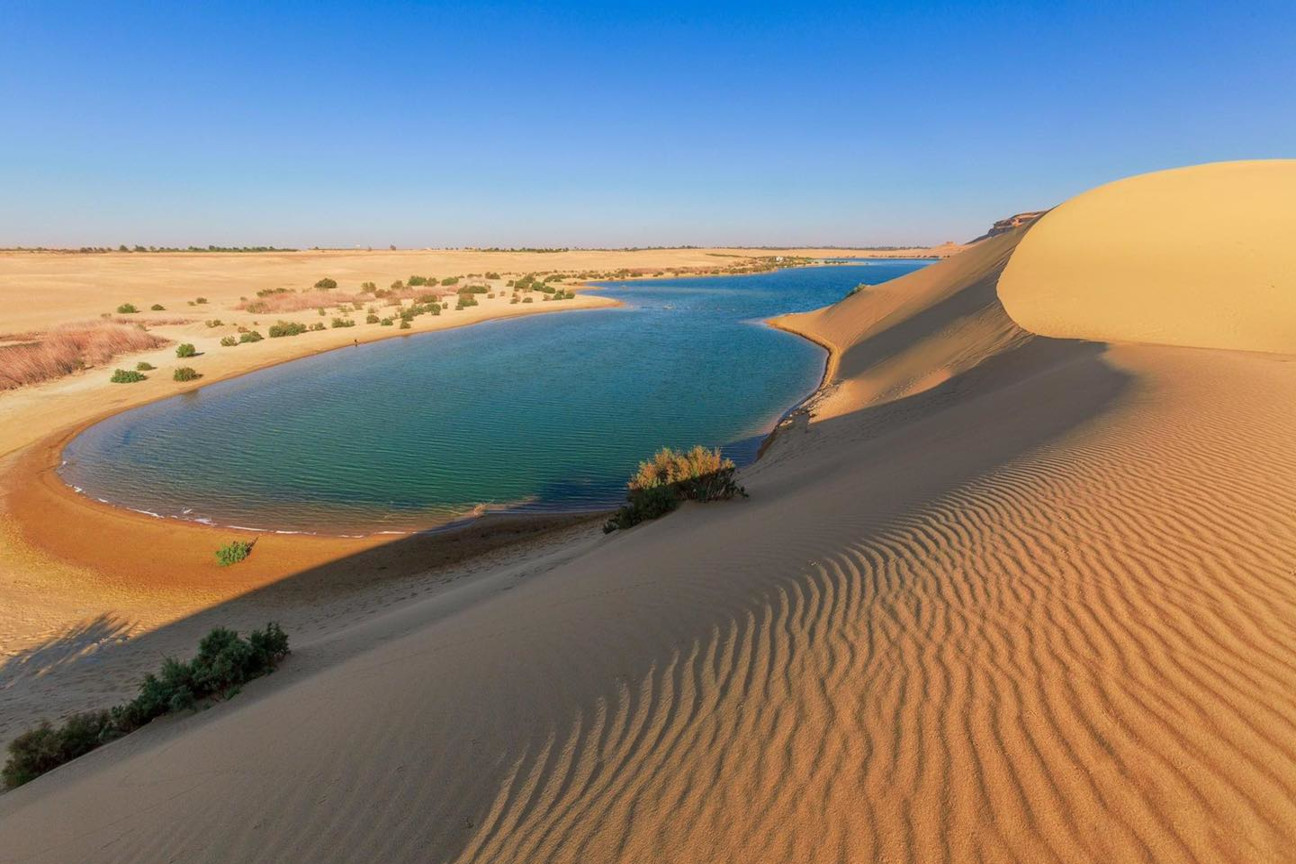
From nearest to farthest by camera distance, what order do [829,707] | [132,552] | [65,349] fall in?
1. [829,707]
2. [132,552]
3. [65,349]

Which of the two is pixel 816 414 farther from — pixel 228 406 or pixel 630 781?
pixel 228 406

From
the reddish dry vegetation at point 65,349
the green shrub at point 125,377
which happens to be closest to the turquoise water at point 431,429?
the green shrub at point 125,377

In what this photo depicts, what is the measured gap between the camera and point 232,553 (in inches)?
409

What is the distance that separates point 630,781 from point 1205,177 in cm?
4240

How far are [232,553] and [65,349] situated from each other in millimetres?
24255

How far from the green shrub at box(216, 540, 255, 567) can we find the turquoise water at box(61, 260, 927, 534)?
118 centimetres

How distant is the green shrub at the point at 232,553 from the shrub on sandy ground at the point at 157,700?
4.33 metres

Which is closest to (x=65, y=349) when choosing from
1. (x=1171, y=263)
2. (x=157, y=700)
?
(x=157, y=700)

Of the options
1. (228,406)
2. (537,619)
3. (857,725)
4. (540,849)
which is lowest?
(228,406)

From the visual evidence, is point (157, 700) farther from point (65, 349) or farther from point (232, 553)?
point (65, 349)

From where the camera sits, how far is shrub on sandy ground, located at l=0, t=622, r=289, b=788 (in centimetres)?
526

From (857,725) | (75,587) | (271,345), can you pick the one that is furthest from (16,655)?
(271,345)

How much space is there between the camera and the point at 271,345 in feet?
102

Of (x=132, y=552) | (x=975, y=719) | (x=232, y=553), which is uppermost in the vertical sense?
(x=975, y=719)
